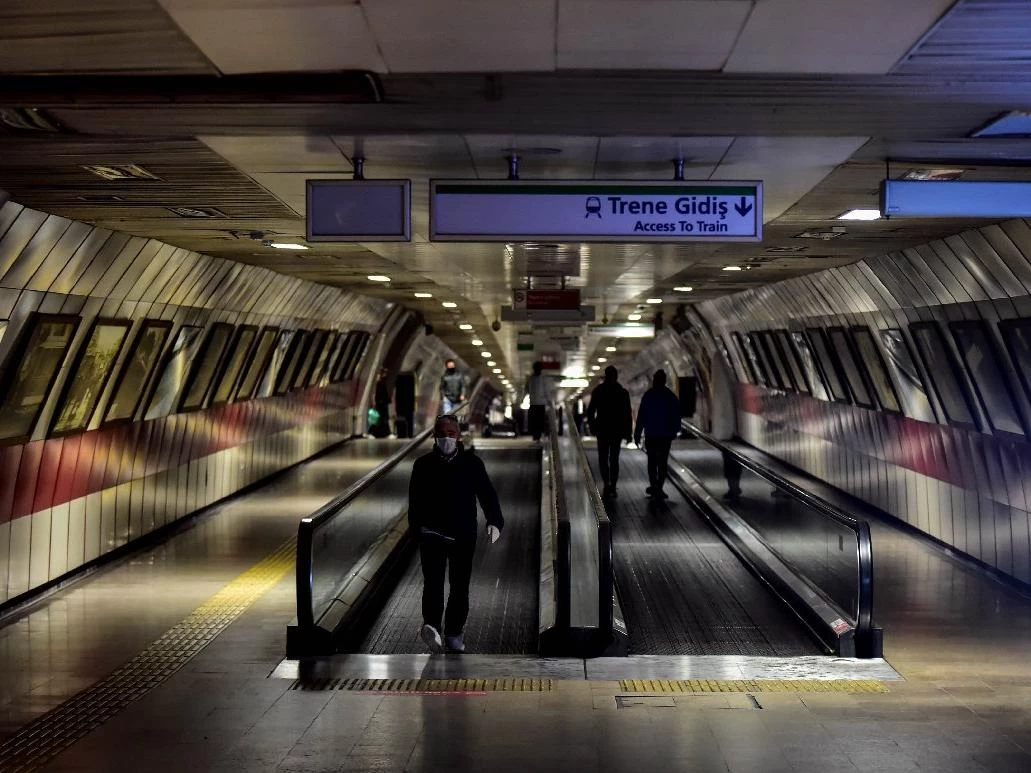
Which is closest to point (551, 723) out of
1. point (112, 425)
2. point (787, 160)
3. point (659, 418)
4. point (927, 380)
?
point (787, 160)

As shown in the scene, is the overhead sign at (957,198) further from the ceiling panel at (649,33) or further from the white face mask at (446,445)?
the white face mask at (446,445)

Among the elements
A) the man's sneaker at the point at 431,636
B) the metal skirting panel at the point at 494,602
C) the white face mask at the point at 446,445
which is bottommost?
the metal skirting panel at the point at 494,602

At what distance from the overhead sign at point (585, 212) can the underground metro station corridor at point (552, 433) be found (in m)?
0.02

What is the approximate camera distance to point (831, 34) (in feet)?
16.0

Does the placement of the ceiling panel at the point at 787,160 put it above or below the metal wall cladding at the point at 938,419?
above

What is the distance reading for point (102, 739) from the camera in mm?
6316

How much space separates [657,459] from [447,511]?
778 centimetres

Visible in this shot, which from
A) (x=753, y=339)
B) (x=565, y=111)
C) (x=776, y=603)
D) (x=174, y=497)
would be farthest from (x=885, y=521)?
(x=565, y=111)

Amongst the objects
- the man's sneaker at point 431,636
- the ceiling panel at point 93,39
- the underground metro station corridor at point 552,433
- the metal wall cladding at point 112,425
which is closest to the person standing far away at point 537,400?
the metal wall cladding at point 112,425

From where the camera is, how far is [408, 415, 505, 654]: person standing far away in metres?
8.09

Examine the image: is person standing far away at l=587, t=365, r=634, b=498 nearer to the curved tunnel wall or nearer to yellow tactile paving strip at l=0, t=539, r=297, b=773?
the curved tunnel wall

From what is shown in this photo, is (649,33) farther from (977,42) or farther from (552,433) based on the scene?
(552,433)

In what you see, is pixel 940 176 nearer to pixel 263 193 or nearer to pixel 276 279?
pixel 263 193

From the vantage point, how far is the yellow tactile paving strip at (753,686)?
729cm
